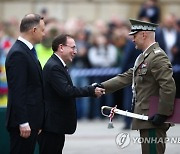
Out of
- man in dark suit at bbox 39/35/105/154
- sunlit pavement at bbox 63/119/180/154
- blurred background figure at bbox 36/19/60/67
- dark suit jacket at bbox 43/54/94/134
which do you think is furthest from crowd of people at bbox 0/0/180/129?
dark suit jacket at bbox 43/54/94/134

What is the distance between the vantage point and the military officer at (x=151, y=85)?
8508mm

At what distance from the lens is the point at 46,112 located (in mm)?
8938

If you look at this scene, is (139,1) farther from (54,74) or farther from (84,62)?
(54,74)

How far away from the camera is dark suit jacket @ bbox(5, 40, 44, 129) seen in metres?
8.41

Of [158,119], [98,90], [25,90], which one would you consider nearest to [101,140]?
[98,90]

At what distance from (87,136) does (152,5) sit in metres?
4.73

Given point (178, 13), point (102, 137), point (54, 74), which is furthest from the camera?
point (178, 13)

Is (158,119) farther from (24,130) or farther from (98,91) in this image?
(24,130)

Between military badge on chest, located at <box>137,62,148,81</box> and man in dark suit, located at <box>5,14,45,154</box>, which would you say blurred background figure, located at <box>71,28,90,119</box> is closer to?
military badge on chest, located at <box>137,62,148,81</box>

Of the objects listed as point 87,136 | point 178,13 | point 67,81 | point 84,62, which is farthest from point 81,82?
point 67,81

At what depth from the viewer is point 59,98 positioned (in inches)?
355

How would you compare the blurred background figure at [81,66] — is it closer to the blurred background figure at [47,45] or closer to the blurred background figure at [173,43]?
the blurred background figure at [173,43]

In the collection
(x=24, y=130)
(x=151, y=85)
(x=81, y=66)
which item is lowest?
(x=81, y=66)

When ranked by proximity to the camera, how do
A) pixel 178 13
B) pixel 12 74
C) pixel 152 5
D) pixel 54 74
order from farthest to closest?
pixel 178 13, pixel 152 5, pixel 54 74, pixel 12 74
